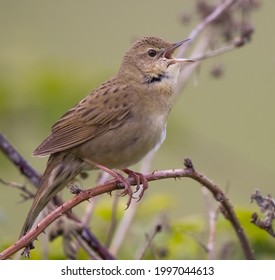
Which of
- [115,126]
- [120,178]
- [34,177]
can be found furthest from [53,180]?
[115,126]

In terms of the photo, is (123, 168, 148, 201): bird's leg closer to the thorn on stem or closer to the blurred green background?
the blurred green background

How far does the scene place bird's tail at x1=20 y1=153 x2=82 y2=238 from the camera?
4293 millimetres

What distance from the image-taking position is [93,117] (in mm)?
4875

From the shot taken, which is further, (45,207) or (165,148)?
(165,148)

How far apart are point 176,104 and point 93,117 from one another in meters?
2.57

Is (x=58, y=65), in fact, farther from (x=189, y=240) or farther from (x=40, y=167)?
(x=40, y=167)

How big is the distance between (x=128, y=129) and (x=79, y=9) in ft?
25.6

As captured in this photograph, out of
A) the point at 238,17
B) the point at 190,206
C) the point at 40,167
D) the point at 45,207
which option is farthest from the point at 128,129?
the point at 40,167

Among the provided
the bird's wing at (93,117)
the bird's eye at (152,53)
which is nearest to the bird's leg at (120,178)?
the bird's wing at (93,117)

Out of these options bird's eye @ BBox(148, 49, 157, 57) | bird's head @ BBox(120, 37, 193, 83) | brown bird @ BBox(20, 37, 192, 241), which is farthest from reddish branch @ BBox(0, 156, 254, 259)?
bird's eye @ BBox(148, 49, 157, 57)

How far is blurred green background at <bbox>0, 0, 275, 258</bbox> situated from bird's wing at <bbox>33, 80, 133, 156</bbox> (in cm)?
27

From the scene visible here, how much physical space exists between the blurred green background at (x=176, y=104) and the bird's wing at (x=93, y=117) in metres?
0.27

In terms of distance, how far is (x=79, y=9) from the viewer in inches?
488

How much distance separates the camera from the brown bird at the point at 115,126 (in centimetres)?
468
